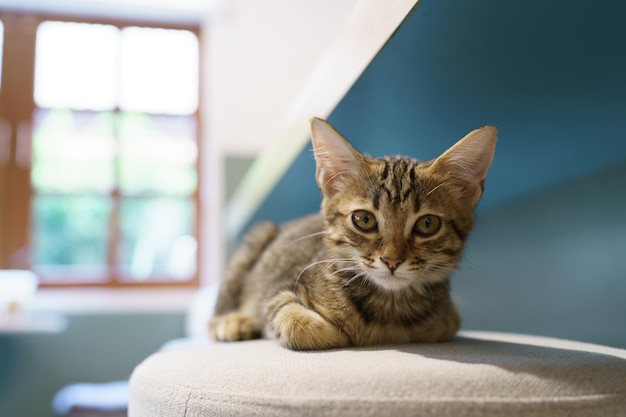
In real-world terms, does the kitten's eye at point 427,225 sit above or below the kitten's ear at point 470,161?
below

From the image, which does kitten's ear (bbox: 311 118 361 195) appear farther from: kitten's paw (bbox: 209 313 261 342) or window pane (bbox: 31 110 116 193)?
window pane (bbox: 31 110 116 193)

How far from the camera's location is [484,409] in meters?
0.58

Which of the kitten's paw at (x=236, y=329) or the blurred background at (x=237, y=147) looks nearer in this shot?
the blurred background at (x=237, y=147)

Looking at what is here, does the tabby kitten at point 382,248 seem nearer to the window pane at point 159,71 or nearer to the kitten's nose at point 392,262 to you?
the kitten's nose at point 392,262

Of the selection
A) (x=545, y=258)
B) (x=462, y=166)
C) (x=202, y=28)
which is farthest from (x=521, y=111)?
(x=202, y=28)

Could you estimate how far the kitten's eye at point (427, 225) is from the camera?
85 cm

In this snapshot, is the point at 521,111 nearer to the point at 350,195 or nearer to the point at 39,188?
the point at 350,195

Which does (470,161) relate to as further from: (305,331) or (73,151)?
(73,151)

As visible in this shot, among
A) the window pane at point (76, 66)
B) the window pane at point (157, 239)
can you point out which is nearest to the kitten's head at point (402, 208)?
the window pane at point (157, 239)

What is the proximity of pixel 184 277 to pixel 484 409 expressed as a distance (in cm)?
333

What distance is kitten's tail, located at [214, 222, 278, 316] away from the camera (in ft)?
4.73

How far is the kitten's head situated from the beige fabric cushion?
5.1 inches

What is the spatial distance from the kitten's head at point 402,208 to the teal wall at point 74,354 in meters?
2.50

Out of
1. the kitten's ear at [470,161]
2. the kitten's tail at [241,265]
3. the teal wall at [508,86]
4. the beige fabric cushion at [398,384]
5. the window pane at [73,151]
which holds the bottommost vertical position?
the beige fabric cushion at [398,384]
